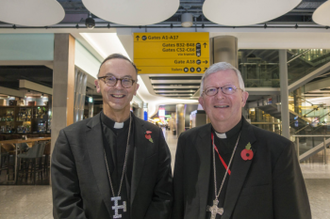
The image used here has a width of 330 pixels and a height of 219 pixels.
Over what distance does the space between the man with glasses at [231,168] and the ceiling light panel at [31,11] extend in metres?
2.49

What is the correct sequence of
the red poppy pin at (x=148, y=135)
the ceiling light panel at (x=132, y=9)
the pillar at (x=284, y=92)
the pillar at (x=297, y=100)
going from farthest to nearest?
the pillar at (x=297, y=100) → the pillar at (x=284, y=92) → the ceiling light panel at (x=132, y=9) → the red poppy pin at (x=148, y=135)

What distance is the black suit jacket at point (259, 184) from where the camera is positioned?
1.19 metres

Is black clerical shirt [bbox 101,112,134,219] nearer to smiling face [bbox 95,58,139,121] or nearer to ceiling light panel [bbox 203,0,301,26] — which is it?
smiling face [bbox 95,58,139,121]

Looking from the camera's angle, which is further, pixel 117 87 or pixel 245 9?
pixel 245 9

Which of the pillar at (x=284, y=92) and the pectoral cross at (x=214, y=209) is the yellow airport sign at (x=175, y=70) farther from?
the pillar at (x=284, y=92)

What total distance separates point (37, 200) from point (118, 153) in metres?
3.65

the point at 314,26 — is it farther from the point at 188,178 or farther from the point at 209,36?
the point at 188,178

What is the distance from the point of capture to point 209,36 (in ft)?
15.7

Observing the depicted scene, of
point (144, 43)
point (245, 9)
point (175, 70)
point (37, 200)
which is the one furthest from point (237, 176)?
point (37, 200)

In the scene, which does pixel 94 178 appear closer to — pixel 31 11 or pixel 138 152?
pixel 138 152

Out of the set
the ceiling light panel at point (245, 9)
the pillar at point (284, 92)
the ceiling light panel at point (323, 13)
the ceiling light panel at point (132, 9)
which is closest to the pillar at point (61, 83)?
the ceiling light panel at point (132, 9)

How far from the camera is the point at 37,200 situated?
13.7 feet

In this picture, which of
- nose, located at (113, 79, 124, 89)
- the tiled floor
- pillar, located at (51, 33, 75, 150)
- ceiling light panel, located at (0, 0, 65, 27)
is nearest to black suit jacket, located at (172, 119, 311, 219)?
nose, located at (113, 79, 124, 89)

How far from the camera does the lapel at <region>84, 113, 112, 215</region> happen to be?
1368 millimetres
